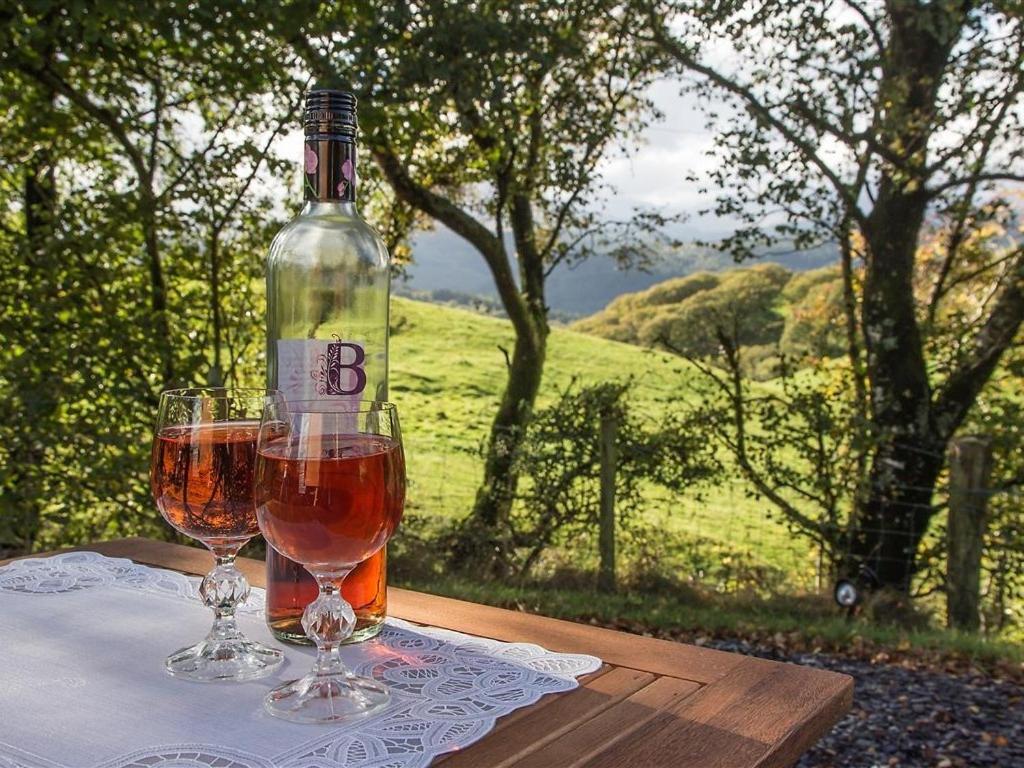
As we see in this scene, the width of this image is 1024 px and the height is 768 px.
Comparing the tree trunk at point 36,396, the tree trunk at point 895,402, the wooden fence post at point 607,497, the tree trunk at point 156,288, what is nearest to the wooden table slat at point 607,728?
the tree trunk at point 156,288

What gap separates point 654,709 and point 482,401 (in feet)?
37.5

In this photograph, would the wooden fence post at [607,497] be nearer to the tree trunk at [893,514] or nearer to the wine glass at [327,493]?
the tree trunk at [893,514]

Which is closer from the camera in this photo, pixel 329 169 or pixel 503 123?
pixel 329 169

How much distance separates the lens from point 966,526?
5.20m

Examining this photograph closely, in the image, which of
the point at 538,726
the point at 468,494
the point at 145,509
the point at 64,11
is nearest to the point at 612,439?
the point at 468,494

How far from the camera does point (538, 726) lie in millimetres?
1003

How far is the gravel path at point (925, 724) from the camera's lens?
3.29 meters

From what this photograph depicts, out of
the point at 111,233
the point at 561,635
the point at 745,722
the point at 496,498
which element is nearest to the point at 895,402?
the point at 496,498

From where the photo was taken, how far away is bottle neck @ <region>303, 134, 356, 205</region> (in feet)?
3.76

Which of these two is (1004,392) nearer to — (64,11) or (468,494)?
(468,494)

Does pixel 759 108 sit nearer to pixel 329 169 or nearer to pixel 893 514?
pixel 893 514

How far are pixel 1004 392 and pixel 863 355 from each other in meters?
0.85

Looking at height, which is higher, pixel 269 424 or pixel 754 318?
pixel 754 318

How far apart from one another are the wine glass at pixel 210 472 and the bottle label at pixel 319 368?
8 cm
